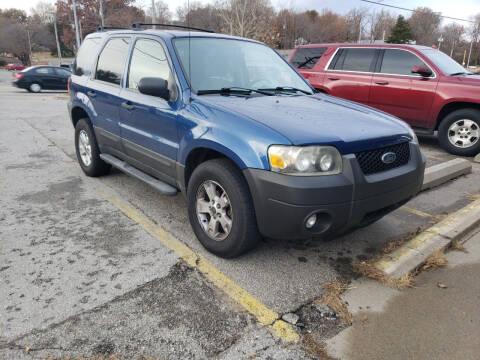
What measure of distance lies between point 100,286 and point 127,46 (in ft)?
8.73

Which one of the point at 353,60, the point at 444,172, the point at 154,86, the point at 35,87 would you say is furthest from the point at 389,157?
the point at 35,87

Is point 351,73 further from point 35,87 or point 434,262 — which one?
point 35,87

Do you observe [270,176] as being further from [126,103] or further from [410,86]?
[410,86]

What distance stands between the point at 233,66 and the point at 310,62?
17.3 ft

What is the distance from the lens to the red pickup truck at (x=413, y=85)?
665 cm

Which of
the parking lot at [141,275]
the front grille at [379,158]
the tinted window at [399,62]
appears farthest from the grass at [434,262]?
the tinted window at [399,62]

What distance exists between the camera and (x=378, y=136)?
2840 mm

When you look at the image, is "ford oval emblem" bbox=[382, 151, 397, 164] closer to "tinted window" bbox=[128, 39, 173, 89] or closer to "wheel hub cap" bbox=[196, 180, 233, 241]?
"wheel hub cap" bbox=[196, 180, 233, 241]

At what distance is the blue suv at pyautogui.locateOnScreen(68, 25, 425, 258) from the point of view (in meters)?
2.57

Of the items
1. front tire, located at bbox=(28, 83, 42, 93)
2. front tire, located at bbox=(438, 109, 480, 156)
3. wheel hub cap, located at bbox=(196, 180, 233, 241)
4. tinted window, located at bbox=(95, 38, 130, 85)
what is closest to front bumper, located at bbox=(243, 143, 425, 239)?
wheel hub cap, located at bbox=(196, 180, 233, 241)

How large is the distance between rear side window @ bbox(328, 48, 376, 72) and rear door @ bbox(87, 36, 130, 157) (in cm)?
508

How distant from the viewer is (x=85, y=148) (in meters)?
5.28

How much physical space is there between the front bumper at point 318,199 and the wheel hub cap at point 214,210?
366 millimetres

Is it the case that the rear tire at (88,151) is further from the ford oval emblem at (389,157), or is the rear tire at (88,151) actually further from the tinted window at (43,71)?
the tinted window at (43,71)
